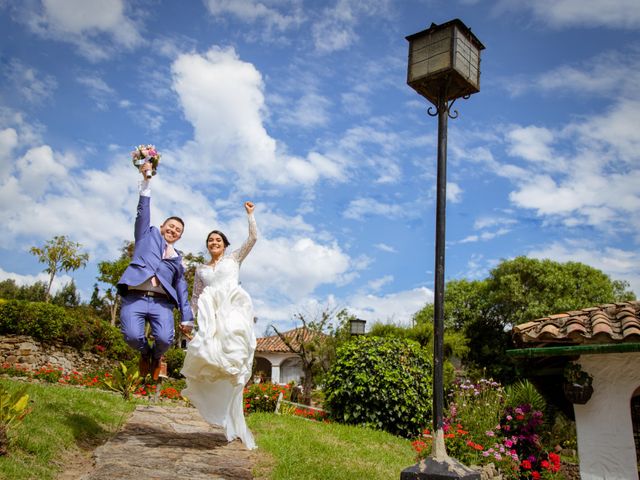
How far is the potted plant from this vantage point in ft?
17.5

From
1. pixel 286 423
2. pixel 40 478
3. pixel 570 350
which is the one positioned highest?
pixel 570 350

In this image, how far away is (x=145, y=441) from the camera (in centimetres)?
541

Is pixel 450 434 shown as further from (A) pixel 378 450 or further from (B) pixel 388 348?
(B) pixel 388 348

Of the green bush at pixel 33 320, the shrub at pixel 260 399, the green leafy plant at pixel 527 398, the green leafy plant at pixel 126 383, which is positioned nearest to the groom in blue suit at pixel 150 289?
the green leafy plant at pixel 126 383

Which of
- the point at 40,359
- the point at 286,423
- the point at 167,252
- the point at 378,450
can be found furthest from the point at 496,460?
the point at 40,359

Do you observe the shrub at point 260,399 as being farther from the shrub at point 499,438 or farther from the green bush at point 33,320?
the green bush at point 33,320

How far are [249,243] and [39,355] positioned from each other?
35.4 feet

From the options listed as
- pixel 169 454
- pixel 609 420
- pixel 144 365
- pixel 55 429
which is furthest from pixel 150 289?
pixel 609 420

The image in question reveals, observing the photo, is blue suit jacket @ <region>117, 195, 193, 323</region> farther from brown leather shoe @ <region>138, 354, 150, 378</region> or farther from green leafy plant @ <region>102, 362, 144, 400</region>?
green leafy plant @ <region>102, 362, 144, 400</region>

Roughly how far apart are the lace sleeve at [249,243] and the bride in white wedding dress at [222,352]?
6.6 inches

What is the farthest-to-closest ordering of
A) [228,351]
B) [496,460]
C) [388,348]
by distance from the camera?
[388,348]
[496,460]
[228,351]

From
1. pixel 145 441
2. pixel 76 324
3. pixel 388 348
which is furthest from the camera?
pixel 76 324

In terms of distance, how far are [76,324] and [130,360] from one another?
2301 millimetres

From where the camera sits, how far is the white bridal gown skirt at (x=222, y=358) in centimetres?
499
